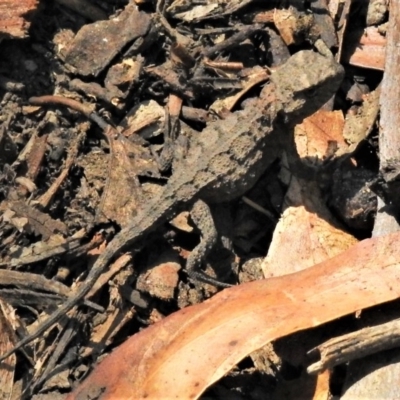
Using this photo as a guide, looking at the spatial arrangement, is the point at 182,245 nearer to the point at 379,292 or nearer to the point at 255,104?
the point at 255,104

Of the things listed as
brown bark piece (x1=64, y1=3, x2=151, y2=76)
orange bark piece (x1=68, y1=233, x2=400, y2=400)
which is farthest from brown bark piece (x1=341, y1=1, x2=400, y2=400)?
brown bark piece (x1=64, y1=3, x2=151, y2=76)

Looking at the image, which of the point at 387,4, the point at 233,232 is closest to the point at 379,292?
the point at 233,232

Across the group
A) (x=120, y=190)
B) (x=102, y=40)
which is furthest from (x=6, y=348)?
(x=102, y=40)

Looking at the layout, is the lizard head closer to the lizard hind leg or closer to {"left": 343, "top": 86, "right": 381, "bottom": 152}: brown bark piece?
{"left": 343, "top": 86, "right": 381, "bottom": 152}: brown bark piece

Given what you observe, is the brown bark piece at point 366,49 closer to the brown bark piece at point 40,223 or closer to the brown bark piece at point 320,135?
the brown bark piece at point 320,135

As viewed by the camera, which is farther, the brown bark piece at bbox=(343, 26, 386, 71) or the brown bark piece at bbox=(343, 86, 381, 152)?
the brown bark piece at bbox=(343, 26, 386, 71)

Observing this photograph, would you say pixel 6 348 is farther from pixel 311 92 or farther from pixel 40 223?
pixel 311 92
